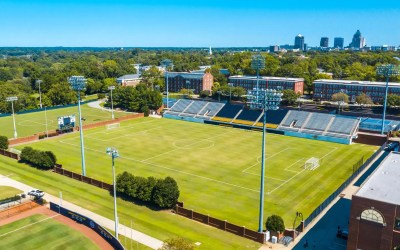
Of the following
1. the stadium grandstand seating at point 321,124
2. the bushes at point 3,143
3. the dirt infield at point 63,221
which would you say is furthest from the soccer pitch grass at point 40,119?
the stadium grandstand seating at point 321,124

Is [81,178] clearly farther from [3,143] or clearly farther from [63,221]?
[3,143]

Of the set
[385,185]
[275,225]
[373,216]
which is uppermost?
[385,185]

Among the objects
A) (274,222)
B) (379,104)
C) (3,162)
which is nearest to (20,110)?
(3,162)

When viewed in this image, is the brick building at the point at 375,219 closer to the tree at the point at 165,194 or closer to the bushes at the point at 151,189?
the tree at the point at 165,194

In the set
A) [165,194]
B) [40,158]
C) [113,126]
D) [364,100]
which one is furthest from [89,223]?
[364,100]

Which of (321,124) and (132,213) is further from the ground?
(321,124)

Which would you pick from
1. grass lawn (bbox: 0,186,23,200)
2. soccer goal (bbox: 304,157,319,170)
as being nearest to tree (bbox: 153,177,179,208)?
grass lawn (bbox: 0,186,23,200)
